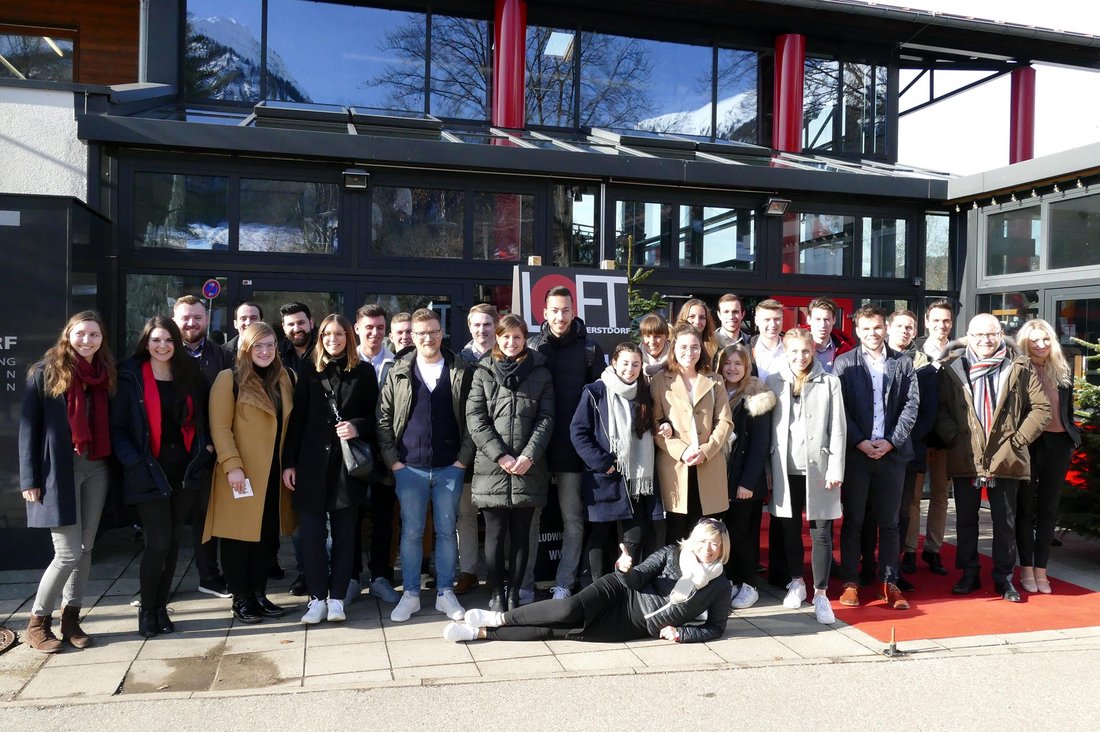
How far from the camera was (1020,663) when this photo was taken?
4.66m

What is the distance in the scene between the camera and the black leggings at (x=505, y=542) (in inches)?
209

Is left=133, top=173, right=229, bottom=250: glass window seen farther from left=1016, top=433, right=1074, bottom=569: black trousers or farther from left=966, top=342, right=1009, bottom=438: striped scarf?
left=1016, top=433, right=1074, bottom=569: black trousers

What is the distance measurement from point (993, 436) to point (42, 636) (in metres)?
6.19

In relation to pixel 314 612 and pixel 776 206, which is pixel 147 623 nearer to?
pixel 314 612

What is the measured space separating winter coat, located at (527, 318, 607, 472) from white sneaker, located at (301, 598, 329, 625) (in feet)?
5.50

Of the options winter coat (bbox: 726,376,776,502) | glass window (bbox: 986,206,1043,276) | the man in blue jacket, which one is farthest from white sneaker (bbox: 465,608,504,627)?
glass window (bbox: 986,206,1043,276)

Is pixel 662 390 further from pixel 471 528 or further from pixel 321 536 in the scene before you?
pixel 321 536

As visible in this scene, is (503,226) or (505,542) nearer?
(505,542)

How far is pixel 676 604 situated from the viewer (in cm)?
487

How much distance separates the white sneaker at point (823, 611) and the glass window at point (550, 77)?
24.9 feet

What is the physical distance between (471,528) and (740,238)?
5.74m

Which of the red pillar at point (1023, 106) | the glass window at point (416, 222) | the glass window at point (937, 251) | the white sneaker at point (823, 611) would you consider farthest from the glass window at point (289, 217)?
the red pillar at point (1023, 106)

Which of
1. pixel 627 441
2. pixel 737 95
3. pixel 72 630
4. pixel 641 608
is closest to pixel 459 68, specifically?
pixel 737 95

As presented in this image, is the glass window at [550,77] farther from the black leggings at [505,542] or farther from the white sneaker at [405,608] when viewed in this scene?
the white sneaker at [405,608]
